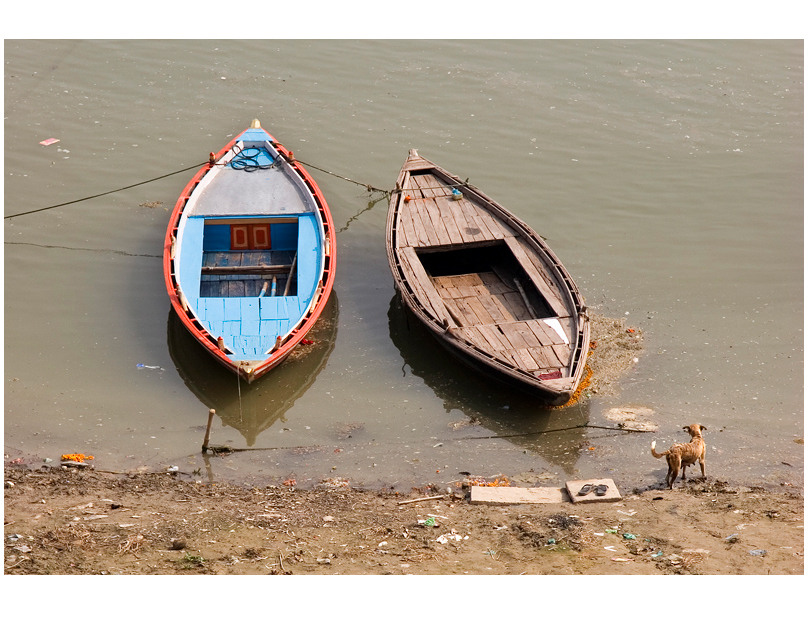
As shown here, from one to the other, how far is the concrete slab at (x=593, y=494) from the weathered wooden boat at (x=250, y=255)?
4.20 m

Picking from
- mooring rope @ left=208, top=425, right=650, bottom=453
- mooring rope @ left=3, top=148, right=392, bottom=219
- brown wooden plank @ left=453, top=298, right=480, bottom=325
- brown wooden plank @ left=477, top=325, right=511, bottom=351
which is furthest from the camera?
mooring rope @ left=3, top=148, right=392, bottom=219

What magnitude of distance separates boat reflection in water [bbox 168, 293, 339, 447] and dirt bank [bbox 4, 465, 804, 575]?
156 cm

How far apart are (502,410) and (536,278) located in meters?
2.33

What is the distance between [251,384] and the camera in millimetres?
12359

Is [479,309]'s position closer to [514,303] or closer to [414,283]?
[514,303]

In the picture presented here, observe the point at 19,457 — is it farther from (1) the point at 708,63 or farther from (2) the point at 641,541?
(1) the point at 708,63

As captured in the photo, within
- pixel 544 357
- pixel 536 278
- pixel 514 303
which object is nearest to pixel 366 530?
pixel 544 357

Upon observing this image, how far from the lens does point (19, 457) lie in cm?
1089

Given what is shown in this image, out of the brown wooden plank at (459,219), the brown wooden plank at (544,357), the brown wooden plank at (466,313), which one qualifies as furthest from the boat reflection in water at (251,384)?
the brown wooden plank at (544,357)

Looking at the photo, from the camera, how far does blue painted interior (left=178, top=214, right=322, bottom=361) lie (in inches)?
473

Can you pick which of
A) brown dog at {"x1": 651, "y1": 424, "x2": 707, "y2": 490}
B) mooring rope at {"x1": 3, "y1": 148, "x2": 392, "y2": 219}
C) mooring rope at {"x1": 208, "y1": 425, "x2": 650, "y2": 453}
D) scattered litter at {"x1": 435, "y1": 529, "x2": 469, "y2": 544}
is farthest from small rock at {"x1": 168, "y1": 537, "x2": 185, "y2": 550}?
mooring rope at {"x1": 3, "y1": 148, "x2": 392, "y2": 219}

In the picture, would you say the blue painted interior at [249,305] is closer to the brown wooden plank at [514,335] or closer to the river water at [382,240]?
the river water at [382,240]

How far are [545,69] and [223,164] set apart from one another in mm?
8753

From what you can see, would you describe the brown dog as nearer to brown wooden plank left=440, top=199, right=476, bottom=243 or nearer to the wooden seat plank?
the wooden seat plank
